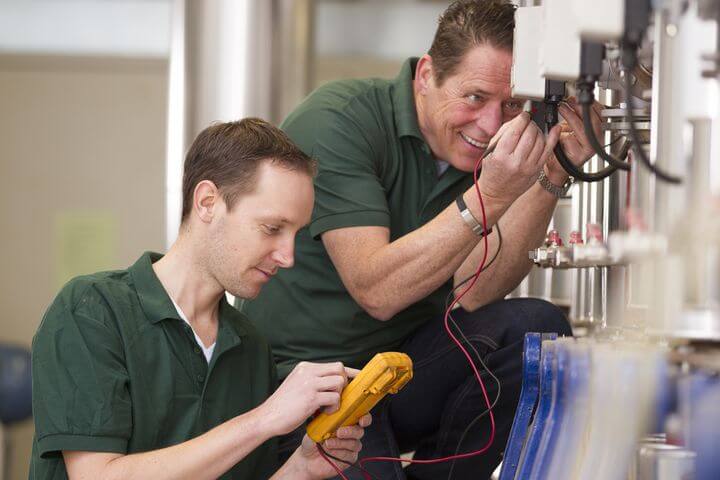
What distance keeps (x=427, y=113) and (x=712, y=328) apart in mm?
1093

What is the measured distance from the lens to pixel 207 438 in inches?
52.8

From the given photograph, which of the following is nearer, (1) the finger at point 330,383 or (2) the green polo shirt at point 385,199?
(1) the finger at point 330,383

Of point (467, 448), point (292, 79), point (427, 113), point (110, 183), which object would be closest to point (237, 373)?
point (467, 448)

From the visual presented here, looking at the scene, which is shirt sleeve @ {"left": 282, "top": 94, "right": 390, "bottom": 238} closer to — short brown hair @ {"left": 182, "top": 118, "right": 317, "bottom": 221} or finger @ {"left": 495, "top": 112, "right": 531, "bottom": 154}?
short brown hair @ {"left": 182, "top": 118, "right": 317, "bottom": 221}

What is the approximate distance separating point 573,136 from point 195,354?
24.6 inches

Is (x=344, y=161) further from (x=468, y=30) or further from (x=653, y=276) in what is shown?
Answer: (x=653, y=276)

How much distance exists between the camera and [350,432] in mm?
1453

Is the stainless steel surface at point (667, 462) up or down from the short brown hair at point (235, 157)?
down

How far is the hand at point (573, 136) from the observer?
1.42 meters

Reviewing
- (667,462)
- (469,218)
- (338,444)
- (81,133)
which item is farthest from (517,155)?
(81,133)

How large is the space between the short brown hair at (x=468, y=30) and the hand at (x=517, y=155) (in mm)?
349

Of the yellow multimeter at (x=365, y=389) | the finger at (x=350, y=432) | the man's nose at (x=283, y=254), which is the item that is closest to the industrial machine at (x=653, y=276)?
the yellow multimeter at (x=365, y=389)

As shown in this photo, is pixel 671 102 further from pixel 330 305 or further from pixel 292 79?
pixel 292 79

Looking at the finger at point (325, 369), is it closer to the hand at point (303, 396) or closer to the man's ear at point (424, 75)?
the hand at point (303, 396)
